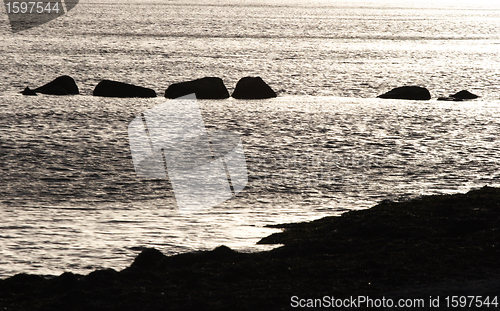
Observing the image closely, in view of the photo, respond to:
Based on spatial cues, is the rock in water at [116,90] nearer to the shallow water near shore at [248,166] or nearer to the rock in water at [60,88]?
the rock in water at [60,88]

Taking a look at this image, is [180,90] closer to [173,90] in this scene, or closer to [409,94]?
[173,90]

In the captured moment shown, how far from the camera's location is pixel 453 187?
18922 millimetres

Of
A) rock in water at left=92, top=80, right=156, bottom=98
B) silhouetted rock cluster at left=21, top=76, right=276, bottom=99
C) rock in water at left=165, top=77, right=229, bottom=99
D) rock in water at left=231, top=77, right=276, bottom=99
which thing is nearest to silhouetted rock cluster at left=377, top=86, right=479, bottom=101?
rock in water at left=231, top=77, right=276, bottom=99

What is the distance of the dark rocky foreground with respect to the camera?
9.09 meters

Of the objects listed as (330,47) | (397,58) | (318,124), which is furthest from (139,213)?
(330,47)

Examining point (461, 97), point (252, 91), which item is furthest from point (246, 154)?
point (461, 97)

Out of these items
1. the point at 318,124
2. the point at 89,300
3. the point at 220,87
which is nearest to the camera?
the point at 89,300

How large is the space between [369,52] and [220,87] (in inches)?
1753

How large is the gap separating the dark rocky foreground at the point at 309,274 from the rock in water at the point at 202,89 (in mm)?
26648

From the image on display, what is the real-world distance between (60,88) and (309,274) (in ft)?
103

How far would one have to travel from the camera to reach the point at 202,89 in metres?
39.1

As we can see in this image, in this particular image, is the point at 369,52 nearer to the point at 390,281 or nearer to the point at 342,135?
the point at 342,135

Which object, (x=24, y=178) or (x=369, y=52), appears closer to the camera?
(x=24, y=178)

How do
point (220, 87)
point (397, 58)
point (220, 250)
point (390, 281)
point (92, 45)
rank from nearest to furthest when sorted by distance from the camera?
point (390, 281)
point (220, 250)
point (220, 87)
point (397, 58)
point (92, 45)
